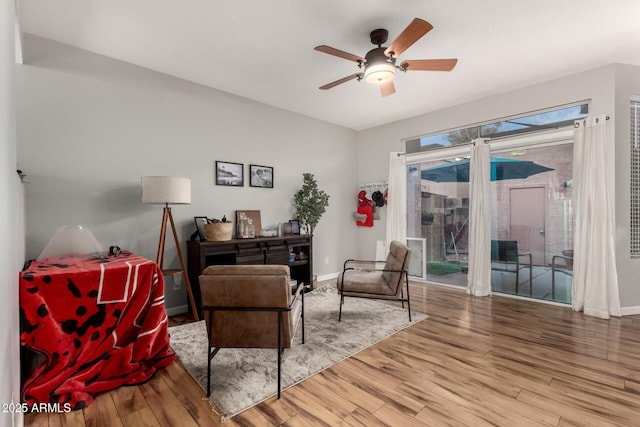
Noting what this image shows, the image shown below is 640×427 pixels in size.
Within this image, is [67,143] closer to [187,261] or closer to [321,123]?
[187,261]

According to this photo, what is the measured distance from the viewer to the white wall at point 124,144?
2889 millimetres

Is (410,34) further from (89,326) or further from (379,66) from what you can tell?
Answer: (89,326)

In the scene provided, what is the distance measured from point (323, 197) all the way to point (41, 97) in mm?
3652

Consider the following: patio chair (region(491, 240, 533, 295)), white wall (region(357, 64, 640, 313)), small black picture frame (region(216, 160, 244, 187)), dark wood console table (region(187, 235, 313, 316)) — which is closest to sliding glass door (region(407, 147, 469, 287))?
patio chair (region(491, 240, 533, 295))

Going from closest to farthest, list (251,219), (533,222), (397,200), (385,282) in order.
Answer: (385,282)
(533,222)
(251,219)
(397,200)

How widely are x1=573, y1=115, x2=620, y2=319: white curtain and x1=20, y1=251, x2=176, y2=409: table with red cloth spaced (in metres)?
4.70

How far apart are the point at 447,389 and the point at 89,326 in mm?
2597

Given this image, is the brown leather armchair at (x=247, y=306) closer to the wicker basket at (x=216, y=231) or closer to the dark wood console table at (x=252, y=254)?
the dark wood console table at (x=252, y=254)

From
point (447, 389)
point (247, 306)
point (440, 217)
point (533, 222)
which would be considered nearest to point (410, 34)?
point (247, 306)

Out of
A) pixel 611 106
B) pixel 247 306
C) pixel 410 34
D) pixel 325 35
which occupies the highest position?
pixel 325 35

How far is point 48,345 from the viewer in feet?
6.19

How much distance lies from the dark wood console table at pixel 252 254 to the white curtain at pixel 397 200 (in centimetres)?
168

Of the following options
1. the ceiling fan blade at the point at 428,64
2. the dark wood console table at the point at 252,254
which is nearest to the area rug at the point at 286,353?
the dark wood console table at the point at 252,254

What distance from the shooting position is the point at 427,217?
530 cm
